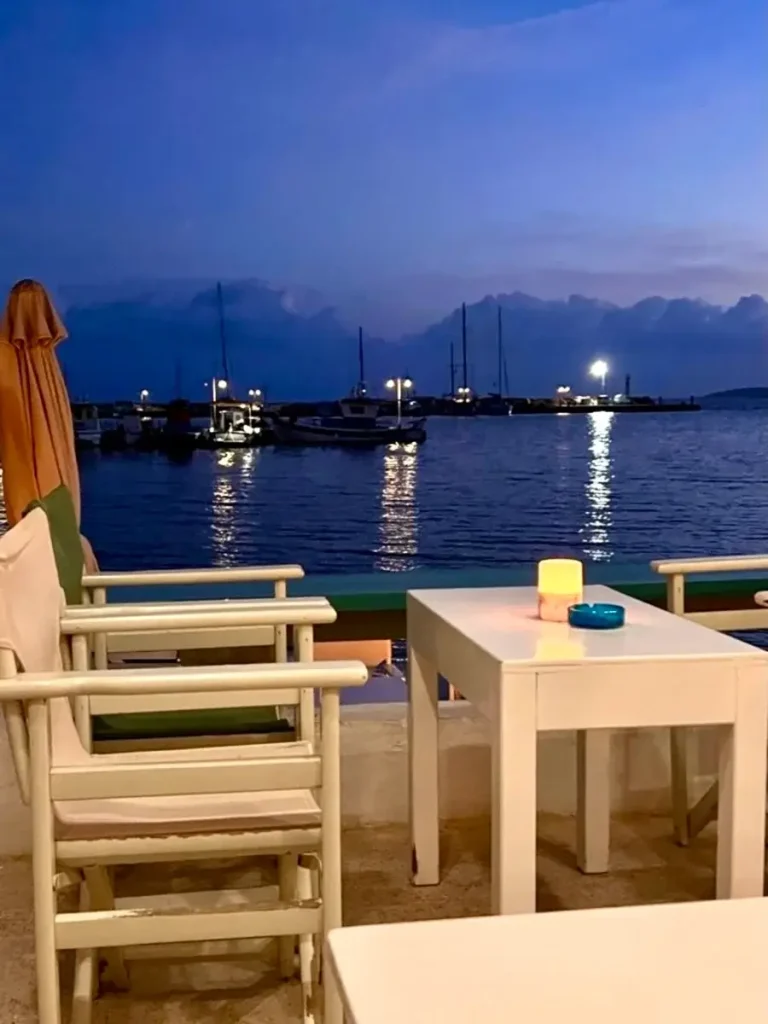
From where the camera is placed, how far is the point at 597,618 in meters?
1.87

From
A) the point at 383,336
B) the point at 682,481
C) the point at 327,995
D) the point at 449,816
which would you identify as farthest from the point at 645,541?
the point at 327,995

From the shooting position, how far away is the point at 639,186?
7.85m

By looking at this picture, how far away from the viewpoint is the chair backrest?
5.07 ft

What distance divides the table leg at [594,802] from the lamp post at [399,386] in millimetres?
5946

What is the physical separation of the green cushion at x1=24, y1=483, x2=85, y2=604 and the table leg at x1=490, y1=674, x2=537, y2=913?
901mm

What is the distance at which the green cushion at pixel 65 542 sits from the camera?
2.18 m

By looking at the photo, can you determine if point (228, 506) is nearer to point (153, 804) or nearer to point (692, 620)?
point (692, 620)

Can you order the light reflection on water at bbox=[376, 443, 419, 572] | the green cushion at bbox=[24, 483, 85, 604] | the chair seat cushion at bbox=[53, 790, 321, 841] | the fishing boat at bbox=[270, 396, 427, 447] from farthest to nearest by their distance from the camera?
1. the light reflection on water at bbox=[376, 443, 419, 572]
2. the fishing boat at bbox=[270, 396, 427, 447]
3. the green cushion at bbox=[24, 483, 85, 604]
4. the chair seat cushion at bbox=[53, 790, 321, 841]

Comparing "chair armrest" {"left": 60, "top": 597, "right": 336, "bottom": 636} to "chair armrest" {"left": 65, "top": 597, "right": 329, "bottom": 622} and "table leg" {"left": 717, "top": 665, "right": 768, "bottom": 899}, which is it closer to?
"chair armrest" {"left": 65, "top": 597, "right": 329, "bottom": 622}

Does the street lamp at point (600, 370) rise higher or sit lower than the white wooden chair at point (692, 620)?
higher

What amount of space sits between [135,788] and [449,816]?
124 cm

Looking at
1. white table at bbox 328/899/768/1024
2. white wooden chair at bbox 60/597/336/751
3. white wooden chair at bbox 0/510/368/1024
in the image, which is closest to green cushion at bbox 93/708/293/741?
white wooden chair at bbox 60/597/336/751

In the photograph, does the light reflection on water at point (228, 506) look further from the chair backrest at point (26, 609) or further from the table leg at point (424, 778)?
the chair backrest at point (26, 609)

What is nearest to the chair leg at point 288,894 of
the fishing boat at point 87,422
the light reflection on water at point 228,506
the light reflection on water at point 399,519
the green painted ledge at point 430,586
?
the green painted ledge at point 430,586
